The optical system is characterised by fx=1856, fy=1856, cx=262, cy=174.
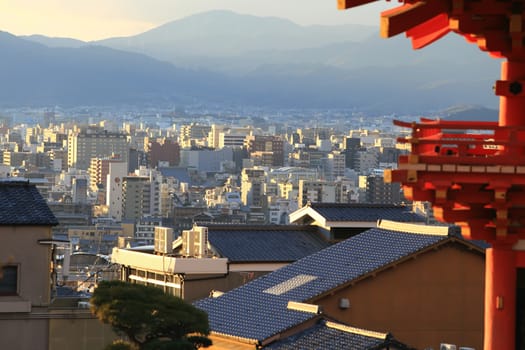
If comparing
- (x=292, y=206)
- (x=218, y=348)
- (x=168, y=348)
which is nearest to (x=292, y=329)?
(x=218, y=348)

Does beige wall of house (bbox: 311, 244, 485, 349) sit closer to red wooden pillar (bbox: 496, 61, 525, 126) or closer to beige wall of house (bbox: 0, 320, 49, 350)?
beige wall of house (bbox: 0, 320, 49, 350)

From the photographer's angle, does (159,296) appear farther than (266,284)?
No

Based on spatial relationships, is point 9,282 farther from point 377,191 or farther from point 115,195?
point 115,195

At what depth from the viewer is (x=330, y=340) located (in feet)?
37.5

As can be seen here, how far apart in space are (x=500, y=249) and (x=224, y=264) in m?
10.1

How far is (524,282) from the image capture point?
698 centimetres

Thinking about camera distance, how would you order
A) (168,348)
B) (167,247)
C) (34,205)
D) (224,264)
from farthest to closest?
(167,247) < (224,264) < (34,205) < (168,348)

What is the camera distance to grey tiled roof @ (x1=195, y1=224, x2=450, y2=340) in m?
12.3

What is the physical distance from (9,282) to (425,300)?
2822mm

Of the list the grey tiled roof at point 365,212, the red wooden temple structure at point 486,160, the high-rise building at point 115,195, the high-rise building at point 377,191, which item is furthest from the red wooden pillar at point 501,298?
the high-rise building at point 115,195

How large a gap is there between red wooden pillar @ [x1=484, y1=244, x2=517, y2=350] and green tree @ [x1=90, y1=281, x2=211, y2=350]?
4.11m

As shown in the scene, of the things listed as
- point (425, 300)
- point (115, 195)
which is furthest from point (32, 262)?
point (115, 195)

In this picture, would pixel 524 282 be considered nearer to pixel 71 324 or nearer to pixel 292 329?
pixel 292 329

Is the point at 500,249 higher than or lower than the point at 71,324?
higher
